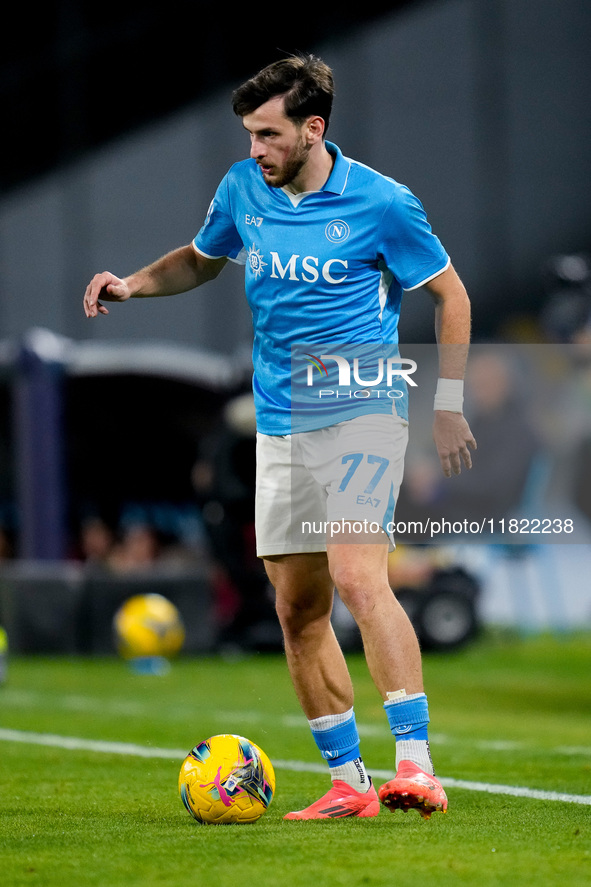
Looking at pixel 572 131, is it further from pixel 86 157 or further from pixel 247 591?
pixel 247 591

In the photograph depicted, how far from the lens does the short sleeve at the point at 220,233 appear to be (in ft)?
16.7

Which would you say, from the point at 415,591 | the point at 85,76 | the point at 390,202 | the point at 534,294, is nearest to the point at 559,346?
Result: the point at 415,591

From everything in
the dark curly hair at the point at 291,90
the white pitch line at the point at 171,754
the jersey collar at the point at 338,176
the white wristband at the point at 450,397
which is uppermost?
the dark curly hair at the point at 291,90

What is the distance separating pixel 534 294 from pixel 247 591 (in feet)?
36.4

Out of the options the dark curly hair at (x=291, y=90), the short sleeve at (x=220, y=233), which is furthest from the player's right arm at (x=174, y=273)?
the dark curly hair at (x=291, y=90)

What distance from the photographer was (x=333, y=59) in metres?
24.9

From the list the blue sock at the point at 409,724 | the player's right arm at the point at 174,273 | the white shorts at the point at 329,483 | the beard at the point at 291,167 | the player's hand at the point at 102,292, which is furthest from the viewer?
the player's right arm at the point at 174,273

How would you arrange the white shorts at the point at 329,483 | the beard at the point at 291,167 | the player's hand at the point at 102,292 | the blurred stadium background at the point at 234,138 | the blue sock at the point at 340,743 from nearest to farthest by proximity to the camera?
the white shorts at the point at 329,483 → the beard at the point at 291,167 → the blue sock at the point at 340,743 → the player's hand at the point at 102,292 → the blurred stadium background at the point at 234,138

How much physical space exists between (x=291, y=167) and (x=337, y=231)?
26cm

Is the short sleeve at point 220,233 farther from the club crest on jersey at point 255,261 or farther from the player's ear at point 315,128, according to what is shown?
the player's ear at point 315,128

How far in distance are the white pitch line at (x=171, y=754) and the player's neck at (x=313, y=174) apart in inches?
91.3

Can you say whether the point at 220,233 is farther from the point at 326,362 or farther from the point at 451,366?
the point at 451,366

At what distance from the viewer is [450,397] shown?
187 inches

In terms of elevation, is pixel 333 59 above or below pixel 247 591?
above
